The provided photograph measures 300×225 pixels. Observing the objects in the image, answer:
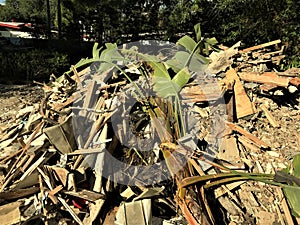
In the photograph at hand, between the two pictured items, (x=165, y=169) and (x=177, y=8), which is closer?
(x=165, y=169)

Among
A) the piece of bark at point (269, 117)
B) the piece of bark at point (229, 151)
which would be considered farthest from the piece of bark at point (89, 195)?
the piece of bark at point (269, 117)

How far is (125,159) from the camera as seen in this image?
296cm

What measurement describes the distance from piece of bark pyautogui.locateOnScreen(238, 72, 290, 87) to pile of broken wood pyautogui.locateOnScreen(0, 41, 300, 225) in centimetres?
1

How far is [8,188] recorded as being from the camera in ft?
9.53

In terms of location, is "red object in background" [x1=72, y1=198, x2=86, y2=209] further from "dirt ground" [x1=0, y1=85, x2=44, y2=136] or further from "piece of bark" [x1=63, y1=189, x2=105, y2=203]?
"dirt ground" [x1=0, y1=85, x2=44, y2=136]

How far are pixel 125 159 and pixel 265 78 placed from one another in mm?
1740

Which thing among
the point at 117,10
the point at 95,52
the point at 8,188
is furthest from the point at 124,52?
the point at 117,10

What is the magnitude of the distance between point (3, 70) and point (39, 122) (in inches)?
302

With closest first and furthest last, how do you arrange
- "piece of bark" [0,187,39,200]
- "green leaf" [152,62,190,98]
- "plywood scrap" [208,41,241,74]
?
1. "piece of bark" [0,187,39,200]
2. "green leaf" [152,62,190,98]
3. "plywood scrap" [208,41,241,74]

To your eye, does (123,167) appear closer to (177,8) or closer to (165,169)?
(165,169)

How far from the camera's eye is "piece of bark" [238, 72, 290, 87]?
125 inches

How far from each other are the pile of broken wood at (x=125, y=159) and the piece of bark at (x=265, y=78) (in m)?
Result: 0.01

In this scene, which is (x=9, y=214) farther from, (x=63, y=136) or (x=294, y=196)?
(x=294, y=196)

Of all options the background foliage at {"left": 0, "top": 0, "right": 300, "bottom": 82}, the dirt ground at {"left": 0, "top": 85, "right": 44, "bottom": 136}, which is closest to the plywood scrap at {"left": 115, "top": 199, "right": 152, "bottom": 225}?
the dirt ground at {"left": 0, "top": 85, "right": 44, "bottom": 136}
